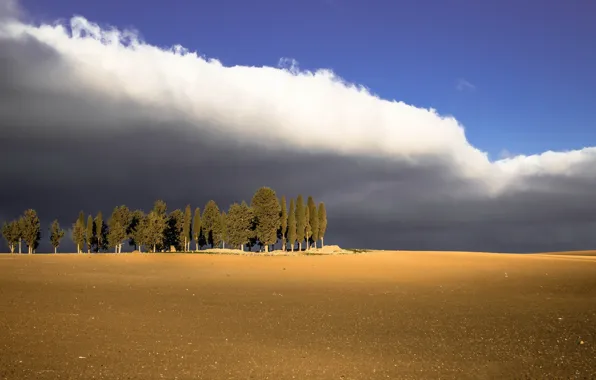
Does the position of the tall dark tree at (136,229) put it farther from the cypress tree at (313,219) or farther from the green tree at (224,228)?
the cypress tree at (313,219)

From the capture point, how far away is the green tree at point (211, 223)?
134875 mm

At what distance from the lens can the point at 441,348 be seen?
52.7 ft

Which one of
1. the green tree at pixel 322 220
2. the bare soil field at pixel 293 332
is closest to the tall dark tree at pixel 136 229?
the green tree at pixel 322 220

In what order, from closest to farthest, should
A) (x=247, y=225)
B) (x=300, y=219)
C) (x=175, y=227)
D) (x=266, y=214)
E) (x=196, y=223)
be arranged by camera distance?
1. (x=266, y=214)
2. (x=247, y=225)
3. (x=300, y=219)
4. (x=196, y=223)
5. (x=175, y=227)

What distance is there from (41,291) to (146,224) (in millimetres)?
101550

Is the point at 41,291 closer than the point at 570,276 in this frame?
Yes

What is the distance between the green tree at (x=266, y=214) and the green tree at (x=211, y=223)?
2405 centimetres

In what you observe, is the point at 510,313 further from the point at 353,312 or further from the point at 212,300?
the point at 212,300

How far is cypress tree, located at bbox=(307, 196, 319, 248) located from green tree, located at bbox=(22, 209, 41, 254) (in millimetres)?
82012

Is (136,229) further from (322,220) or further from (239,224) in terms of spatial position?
(322,220)

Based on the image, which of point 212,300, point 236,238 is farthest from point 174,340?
point 236,238

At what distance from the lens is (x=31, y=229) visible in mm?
134500

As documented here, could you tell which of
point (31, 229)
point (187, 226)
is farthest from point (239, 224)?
point (31, 229)

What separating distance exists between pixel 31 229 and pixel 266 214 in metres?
74.2
